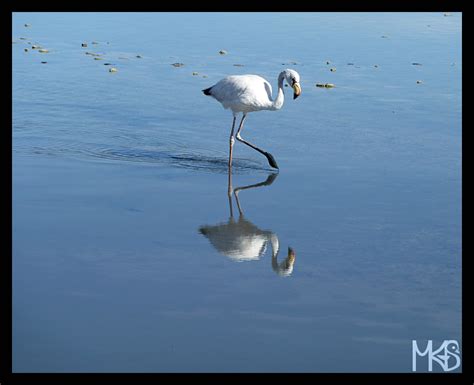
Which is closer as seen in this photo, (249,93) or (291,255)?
(291,255)

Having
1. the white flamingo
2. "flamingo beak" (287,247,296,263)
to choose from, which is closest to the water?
"flamingo beak" (287,247,296,263)

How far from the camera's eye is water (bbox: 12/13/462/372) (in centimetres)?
684

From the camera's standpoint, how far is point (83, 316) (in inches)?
281

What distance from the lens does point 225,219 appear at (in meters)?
9.84

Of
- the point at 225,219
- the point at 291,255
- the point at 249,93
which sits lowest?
the point at 291,255

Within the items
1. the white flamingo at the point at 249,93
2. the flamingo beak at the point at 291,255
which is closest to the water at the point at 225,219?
the flamingo beak at the point at 291,255

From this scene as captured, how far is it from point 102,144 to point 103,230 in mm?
3567

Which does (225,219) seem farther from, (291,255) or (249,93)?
(249,93)

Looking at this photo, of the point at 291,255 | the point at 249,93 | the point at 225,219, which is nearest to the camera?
the point at 291,255

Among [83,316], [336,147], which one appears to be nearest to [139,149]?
[336,147]

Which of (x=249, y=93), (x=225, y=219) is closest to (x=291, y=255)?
(x=225, y=219)

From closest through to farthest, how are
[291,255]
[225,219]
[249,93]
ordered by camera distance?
[291,255], [225,219], [249,93]

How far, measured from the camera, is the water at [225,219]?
684 cm

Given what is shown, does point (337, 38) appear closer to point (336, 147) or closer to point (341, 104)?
point (341, 104)
